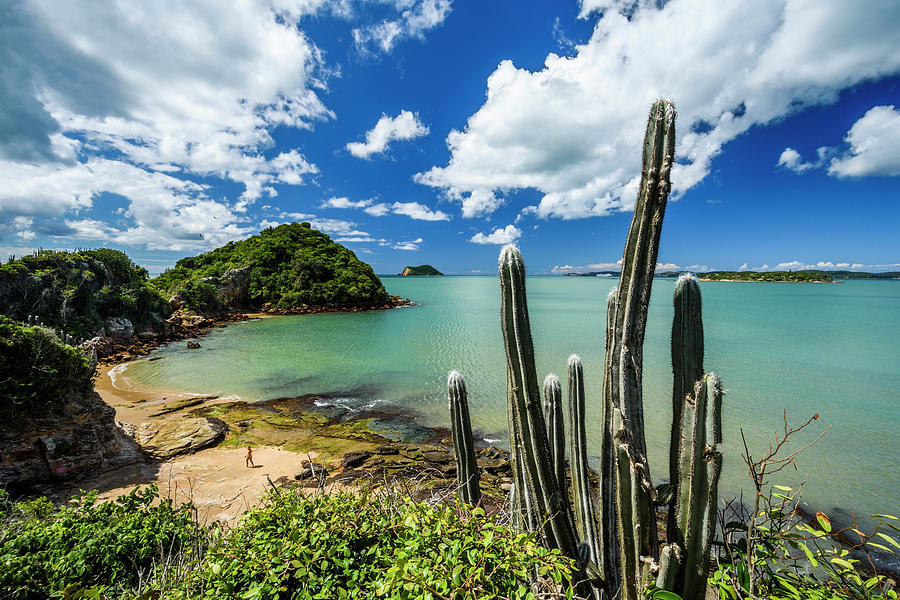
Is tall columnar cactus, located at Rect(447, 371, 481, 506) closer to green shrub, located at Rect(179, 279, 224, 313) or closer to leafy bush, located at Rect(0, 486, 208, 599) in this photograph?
leafy bush, located at Rect(0, 486, 208, 599)

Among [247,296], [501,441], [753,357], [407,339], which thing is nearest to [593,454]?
[501,441]

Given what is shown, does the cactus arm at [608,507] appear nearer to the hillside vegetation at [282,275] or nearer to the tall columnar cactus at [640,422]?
the tall columnar cactus at [640,422]

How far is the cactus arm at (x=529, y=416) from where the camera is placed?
11.6 ft

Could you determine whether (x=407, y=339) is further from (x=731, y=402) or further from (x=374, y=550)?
(x=374, y=550)

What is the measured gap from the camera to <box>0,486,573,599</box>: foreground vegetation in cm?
218

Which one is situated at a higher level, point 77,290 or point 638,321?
point 77,290

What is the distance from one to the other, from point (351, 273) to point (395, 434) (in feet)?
131

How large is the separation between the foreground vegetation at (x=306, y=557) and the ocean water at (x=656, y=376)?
16.9ft

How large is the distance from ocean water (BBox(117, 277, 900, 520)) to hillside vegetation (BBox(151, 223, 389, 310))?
41.0 ft

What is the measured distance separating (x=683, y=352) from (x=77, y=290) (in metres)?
32.2

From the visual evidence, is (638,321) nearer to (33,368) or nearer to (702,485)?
(702,485)

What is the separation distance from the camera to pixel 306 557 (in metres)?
2.37

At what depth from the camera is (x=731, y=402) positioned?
13.1m

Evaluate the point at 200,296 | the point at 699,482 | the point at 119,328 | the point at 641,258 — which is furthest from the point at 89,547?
the point at 200,296
